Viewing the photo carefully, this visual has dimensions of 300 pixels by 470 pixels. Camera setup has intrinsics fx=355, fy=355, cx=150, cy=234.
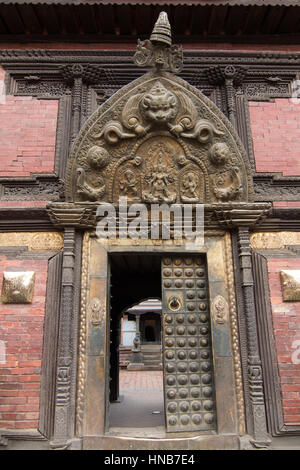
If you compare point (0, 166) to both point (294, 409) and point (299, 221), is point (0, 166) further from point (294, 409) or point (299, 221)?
point (294, 409)

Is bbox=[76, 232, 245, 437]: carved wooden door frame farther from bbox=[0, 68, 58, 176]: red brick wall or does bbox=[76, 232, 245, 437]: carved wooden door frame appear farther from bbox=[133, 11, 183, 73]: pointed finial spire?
bbox=[133, 11, 183, 73]: pointed finial spire

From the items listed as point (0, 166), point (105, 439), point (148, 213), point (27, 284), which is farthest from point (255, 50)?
point (105, 439)

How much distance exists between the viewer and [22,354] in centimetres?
452

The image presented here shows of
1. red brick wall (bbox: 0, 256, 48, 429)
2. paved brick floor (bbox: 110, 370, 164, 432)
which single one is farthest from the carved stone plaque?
red brick wall (bbox: 0, 256, 48, 429)

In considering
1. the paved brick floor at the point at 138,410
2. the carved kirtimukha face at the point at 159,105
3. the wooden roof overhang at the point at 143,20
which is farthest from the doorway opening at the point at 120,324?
the wooden roof overhang at the point at 143,20

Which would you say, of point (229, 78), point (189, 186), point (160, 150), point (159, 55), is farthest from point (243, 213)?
point (159, 55)

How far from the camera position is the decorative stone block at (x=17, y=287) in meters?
4.67

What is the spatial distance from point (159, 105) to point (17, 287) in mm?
3205

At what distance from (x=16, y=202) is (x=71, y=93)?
6.66 ft

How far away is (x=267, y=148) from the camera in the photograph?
551 centimetres

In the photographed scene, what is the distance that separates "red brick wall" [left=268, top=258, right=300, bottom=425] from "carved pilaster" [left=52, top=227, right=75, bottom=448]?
2.65 metres

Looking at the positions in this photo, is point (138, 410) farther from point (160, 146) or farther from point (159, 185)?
point (160, 146)

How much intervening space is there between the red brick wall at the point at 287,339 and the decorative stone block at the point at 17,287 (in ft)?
10.6

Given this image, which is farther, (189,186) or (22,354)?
(189,186)
